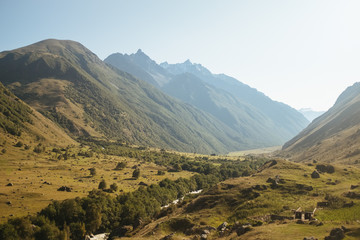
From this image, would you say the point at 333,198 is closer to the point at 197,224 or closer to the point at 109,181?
the point at 197,224

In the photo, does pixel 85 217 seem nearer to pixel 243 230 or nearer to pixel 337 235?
pixel 243 230

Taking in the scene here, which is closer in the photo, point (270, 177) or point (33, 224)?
point (33, 224)

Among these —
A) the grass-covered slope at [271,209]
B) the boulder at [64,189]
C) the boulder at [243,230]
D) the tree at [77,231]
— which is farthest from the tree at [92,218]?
the boulder at [243,230]

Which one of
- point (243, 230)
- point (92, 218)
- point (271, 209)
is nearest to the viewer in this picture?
point (243, 230)

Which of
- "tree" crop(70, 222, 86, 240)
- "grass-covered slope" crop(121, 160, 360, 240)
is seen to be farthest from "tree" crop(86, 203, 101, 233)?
"grass-covered slope" crop(121, 160, 360, 240)

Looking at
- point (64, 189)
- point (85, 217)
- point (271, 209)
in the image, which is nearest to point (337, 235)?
point (271, 209)

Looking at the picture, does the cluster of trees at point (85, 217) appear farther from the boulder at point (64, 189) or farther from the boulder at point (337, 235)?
the boulder at point (337, 235)

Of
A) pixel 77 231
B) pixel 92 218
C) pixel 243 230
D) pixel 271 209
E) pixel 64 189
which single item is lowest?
pixel 77 231

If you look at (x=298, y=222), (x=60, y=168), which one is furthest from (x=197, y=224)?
(x=60, y=168)

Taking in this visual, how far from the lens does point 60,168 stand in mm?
193125

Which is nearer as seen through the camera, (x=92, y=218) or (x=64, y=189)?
(x=92, y=218)

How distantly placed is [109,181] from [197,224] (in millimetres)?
118658

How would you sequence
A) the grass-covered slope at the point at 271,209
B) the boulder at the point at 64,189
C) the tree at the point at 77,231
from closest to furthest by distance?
the grass-covered slope at the point at 271,209 < the tree at the point at 77,231 < the boulder at the point at 64,189

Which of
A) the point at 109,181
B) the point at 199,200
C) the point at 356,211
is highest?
the point at 356,211
